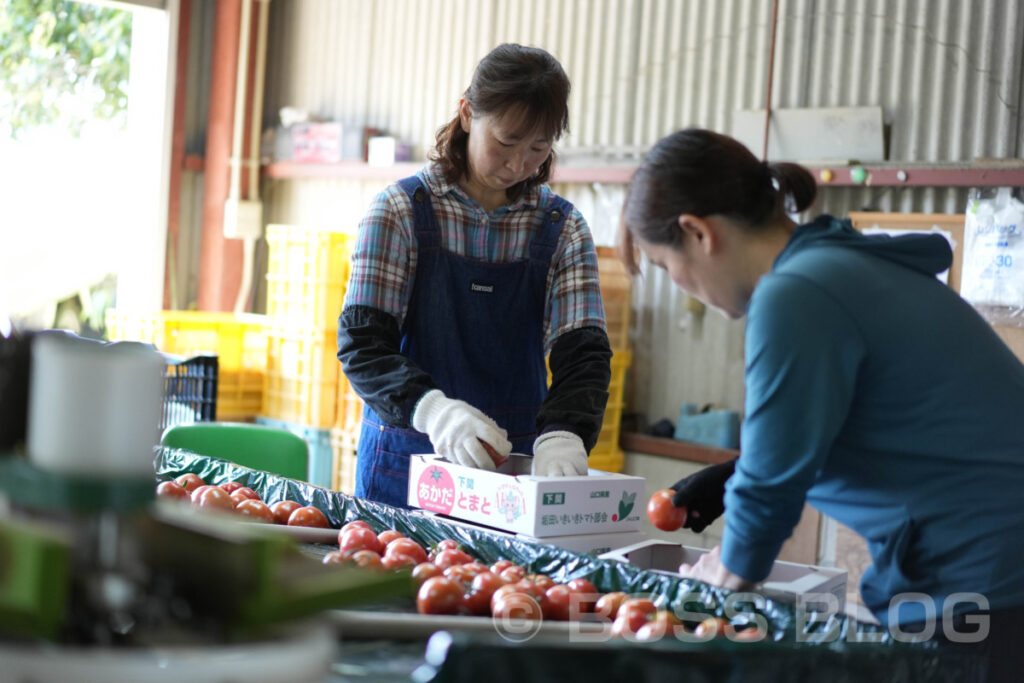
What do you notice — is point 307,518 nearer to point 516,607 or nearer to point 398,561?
point 398,561

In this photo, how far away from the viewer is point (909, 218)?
5.29 meters

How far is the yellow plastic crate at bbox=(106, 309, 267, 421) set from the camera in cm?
693

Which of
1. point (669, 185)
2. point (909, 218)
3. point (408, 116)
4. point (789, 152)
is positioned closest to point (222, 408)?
point (408, 116)

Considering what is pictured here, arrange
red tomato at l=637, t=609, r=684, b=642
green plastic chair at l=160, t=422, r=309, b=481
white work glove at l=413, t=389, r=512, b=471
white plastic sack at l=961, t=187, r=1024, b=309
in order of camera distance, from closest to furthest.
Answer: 1. red tomato at l=637, t=609, r=684, b=642
2. white work glove at l=413, t=389, r=512, b=471
3. green plastic chair at l=160, t=422, r=309, b=481
4. white plastic sack at l=961, t=187, r=1024, b=309

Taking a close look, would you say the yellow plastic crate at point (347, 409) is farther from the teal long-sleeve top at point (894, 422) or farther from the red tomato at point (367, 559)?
the teal long-sleeve top at point (894, 422)

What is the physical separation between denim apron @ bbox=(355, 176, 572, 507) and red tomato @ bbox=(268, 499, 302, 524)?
0.45m

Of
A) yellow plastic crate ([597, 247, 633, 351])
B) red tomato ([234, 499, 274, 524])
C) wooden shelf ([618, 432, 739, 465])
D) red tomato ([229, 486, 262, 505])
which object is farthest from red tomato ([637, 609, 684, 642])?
yellow plastic crate ([597, 247, 633, 351])

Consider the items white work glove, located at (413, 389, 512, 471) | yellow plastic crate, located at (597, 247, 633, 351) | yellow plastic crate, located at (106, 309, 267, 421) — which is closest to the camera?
white work glove, located at (413, 389, 512, 471)

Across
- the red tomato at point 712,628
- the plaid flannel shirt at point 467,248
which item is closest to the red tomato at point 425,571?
the red tomato at point 712,628

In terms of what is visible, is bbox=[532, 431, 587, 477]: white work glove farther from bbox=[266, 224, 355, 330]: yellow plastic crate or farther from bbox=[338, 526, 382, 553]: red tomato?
bbox=[266, 224, 355, 330]: yellow plastic crate

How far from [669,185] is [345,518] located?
123cm

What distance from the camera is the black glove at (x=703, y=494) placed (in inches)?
96.8

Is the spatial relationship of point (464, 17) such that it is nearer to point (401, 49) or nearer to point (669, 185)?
point (401, 49)

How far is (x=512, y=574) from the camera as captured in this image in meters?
2.20
